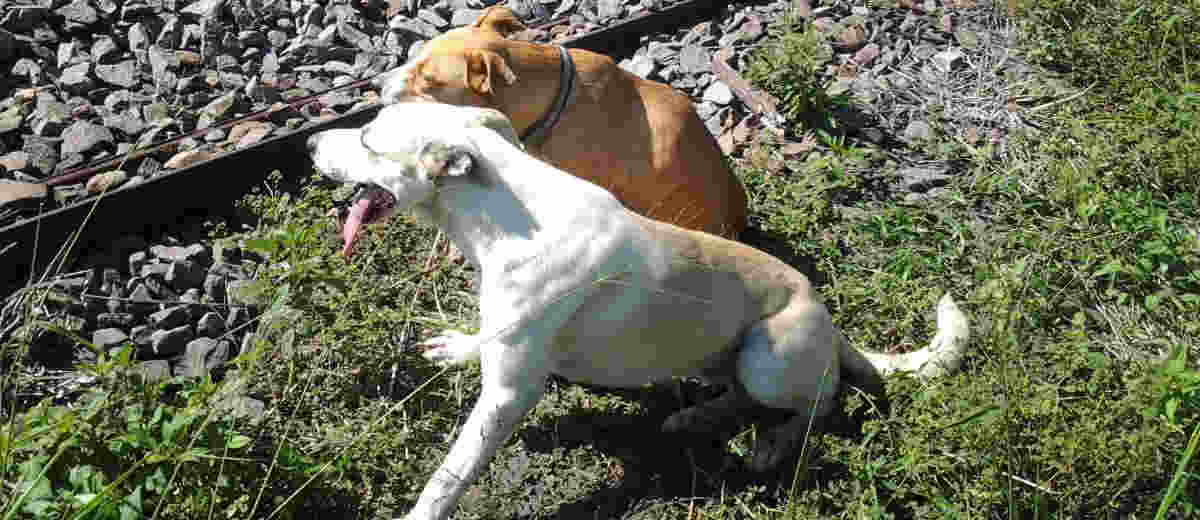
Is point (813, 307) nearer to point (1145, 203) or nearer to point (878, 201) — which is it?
point (878, 201)

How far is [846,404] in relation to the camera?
419cm

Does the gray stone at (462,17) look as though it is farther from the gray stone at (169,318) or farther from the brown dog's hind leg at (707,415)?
the brown dog's hind leg at (707,415)

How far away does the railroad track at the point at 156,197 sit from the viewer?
4555 millimetres

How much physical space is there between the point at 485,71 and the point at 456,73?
4.9 inches

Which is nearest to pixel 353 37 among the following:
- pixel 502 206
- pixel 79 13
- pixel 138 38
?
pixel 138 38

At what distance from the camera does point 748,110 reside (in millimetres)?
6141

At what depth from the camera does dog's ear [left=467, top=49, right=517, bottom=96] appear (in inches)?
173

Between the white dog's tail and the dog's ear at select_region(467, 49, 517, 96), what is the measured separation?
179 cm

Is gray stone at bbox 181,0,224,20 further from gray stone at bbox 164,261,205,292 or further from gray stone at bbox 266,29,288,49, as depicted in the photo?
gray stone at bbox 164,261,205,292

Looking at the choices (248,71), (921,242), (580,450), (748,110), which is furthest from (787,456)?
(248,71)

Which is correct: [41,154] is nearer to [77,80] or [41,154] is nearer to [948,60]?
[77,80]

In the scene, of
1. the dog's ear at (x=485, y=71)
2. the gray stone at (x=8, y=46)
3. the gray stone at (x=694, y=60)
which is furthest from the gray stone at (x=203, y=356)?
the gray stone at (x=694, y=60)

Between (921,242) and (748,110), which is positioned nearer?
(921,242)

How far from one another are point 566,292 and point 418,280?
1.59 metres
